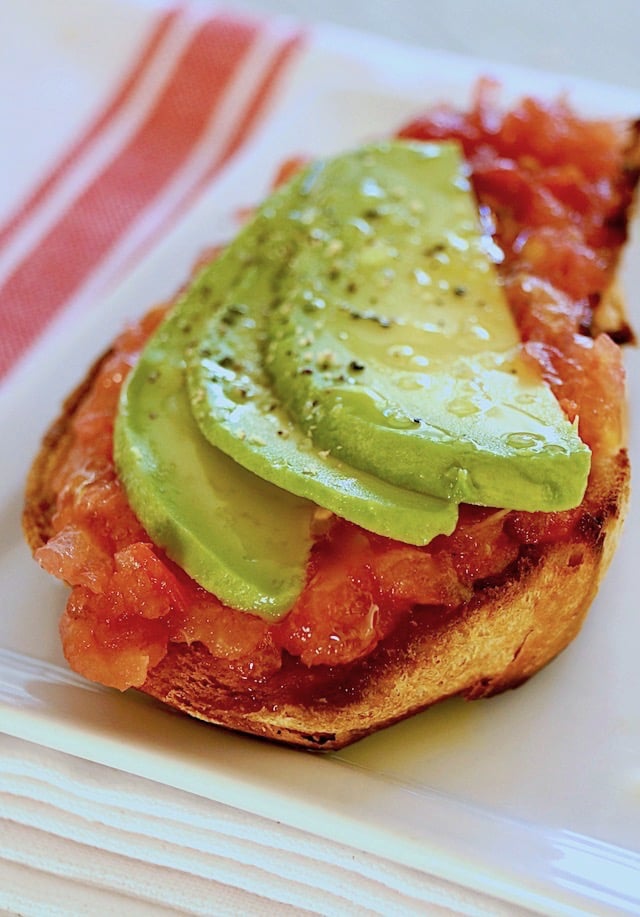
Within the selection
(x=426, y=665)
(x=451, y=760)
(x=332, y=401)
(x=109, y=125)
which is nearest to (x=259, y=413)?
(x=332, y=401)

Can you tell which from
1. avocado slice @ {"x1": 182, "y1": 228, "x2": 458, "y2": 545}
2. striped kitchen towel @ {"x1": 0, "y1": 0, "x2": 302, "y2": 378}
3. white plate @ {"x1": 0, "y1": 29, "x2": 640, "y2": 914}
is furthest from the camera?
striped kitchen towel @ {"x1": 0, "y1": 0, "x2": 302, "y2": 378}

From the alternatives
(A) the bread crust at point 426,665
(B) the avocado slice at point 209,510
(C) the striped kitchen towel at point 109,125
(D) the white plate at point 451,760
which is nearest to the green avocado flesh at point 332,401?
(B) the avocado slice at point 209,510

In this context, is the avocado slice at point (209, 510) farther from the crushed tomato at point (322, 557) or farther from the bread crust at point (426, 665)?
the bread crust at point (426, 665)

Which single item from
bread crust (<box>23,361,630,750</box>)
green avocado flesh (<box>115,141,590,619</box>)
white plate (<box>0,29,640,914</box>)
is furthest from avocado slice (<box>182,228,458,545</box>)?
white plate (<box>0,29,640,914</box>)

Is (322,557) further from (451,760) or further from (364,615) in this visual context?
(451,760)

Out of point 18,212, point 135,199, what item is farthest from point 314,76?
point 18,212

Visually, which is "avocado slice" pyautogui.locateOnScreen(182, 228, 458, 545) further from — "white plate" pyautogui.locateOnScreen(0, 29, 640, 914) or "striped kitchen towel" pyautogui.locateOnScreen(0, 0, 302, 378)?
"striped kitchen towel" pyautogui.locateOnScreen(0, 0, 302, 378)

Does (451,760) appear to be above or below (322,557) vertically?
below
